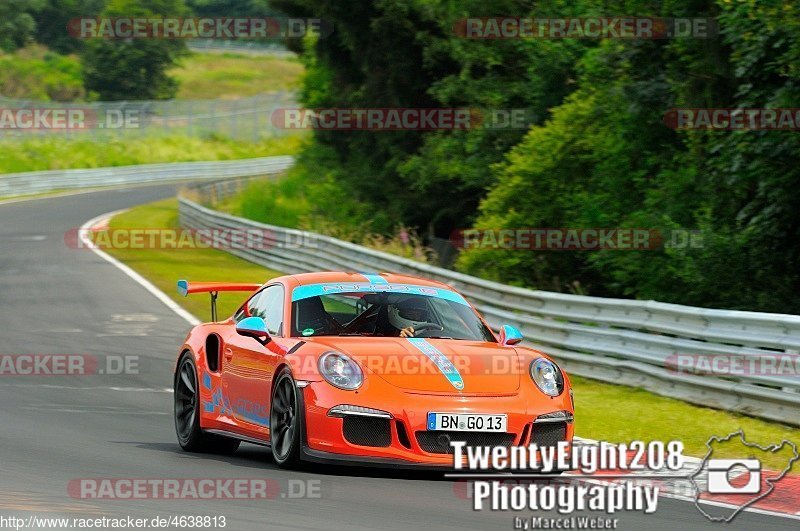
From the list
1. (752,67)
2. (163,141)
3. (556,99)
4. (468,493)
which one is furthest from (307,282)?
(163,141)

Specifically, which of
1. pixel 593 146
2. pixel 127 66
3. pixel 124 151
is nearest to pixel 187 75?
pixel 127 66

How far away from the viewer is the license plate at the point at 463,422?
348 inches

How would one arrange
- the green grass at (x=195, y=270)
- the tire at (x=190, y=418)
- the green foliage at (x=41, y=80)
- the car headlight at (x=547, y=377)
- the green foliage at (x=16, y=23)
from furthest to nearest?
the green foliage at (x=16, y=23) < the green foliage at (x=41, y=80) < the green grass at (x=195, y=270) < the tire at (x=190, y=418) < the car headlight at (x=547, y=377)

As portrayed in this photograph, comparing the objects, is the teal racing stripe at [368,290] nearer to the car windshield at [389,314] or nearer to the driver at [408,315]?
the car windshield at [389,314]

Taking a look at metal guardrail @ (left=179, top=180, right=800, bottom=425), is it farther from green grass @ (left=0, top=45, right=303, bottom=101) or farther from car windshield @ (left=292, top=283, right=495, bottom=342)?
green grass @ (left=0, top=45, right=303, bottom=101)

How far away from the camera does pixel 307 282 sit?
34.3ft

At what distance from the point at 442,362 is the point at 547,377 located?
2.32ft

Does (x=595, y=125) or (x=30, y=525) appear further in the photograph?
(x=595, y=125)

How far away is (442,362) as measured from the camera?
9297 mm

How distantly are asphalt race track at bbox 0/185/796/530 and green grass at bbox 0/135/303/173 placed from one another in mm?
44761

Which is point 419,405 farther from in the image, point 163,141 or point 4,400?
point 163,141

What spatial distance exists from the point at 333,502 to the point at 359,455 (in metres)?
0.98

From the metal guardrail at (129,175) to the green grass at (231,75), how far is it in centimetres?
4435

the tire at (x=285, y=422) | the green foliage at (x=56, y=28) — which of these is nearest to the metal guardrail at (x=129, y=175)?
the tire at (x=285, y=422)
